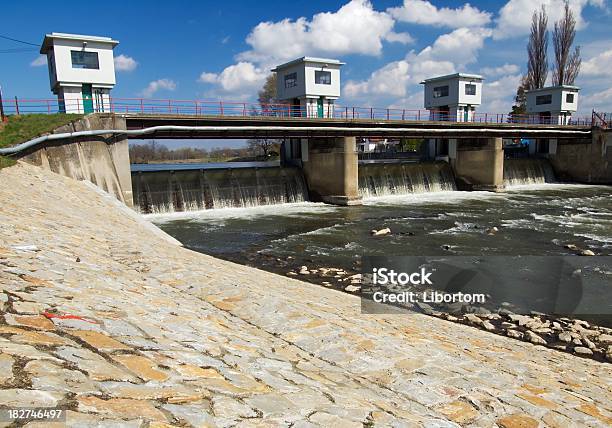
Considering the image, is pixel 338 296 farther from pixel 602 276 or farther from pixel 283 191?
pixel 283 191

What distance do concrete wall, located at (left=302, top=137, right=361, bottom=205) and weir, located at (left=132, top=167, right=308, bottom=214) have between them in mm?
1199

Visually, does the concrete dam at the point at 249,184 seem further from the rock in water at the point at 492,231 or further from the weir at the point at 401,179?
the rock in water at the point at 492,231

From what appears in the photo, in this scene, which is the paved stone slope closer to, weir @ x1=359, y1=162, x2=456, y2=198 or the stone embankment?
the stone embankment

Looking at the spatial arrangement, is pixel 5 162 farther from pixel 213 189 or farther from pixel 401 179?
pixel 401 179

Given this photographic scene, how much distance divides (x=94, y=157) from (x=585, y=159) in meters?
46.2

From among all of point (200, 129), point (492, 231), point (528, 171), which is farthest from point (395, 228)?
point (528, 171)

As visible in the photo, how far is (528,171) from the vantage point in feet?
148

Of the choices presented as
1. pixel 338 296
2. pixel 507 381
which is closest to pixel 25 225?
pixel 338 296

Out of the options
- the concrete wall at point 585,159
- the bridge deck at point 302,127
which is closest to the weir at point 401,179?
the bridge deck at point 302,127

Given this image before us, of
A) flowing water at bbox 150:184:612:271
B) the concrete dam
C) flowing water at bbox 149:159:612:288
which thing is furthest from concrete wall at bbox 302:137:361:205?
flowing water at bbox 150:184:612:271

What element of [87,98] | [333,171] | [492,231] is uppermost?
[87,98]

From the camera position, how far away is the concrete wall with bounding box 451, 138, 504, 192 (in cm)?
3822

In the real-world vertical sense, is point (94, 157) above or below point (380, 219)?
above

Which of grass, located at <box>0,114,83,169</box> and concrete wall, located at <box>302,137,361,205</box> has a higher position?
grass, located at <box>0,114,83,169</box>
